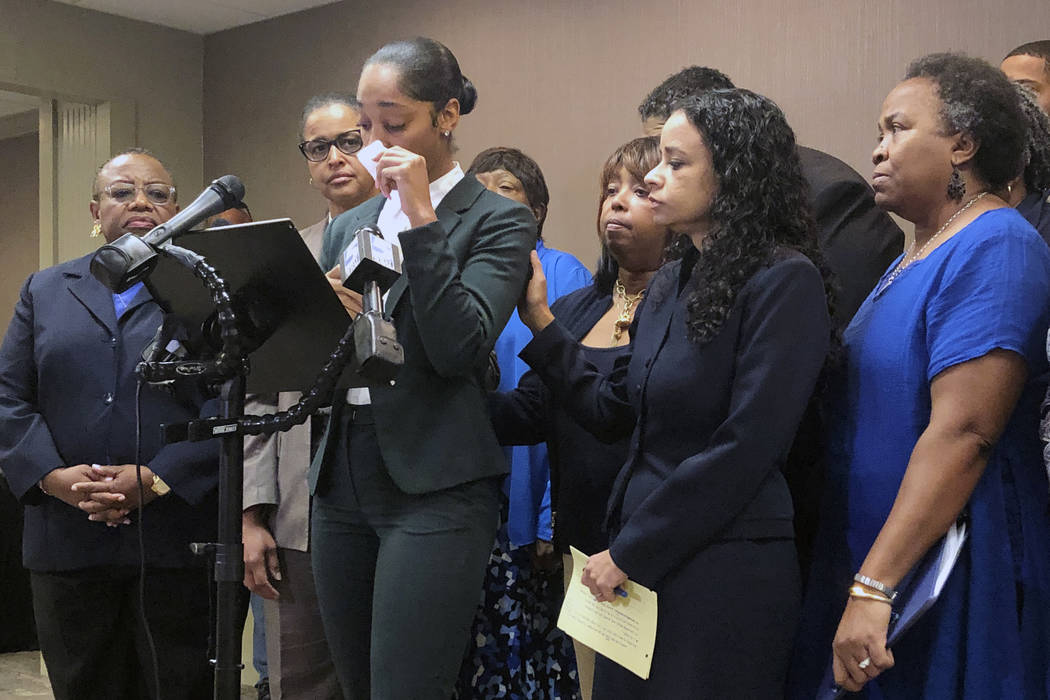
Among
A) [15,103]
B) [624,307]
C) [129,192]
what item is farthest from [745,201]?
[15,103]

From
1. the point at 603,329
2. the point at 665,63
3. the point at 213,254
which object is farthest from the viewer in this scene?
the point at 665,63

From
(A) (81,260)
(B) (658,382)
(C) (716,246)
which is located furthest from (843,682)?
(A) (81,260)

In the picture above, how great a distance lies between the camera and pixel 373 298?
58.9 inches

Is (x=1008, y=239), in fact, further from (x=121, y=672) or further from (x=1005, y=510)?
(x=121, y=672)

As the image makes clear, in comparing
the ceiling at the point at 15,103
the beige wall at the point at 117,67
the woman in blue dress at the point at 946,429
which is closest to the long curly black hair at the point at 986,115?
the woman in blue dress at the point at 946,429

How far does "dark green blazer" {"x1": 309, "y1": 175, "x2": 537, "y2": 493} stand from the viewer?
167cm

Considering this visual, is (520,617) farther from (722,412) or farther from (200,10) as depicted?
(200,10)

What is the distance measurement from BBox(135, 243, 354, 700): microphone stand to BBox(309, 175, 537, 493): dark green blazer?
0.60 feet

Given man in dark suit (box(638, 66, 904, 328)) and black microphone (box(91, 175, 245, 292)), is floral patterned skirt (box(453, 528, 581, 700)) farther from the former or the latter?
black microphone (box(91, 175, 245, 292))

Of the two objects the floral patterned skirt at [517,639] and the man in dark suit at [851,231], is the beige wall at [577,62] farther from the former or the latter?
the floral patterned skirt at [517,639]

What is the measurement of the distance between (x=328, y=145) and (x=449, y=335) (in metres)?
1.36

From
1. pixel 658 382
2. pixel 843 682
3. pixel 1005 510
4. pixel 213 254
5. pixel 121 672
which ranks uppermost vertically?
pixel 213 254

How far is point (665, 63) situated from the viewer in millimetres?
3623

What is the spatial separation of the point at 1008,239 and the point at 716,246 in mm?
393
